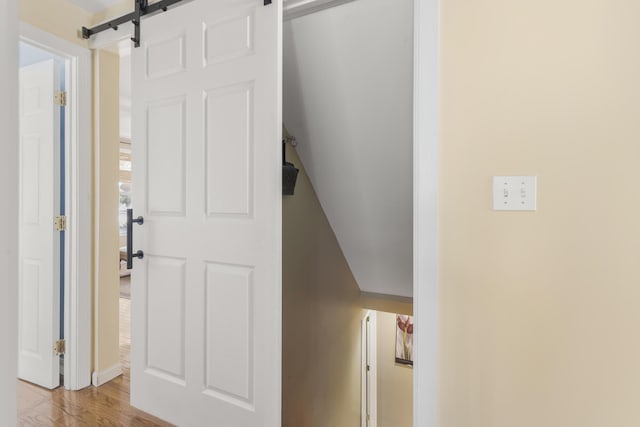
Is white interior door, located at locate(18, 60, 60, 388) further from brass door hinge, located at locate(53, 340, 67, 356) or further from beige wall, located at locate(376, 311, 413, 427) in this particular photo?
beige wall, located at locate(376, 311, 413, 427)

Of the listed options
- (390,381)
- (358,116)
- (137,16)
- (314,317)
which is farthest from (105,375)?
(390,381)

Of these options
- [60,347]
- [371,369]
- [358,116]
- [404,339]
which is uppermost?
[358,116]

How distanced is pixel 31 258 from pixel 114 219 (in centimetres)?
56

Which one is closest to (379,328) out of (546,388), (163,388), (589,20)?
(163,388)

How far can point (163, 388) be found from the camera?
1855 millimetres

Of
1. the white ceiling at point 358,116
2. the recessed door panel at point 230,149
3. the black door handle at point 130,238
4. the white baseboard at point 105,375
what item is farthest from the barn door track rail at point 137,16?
the white baseboard at point 105,375

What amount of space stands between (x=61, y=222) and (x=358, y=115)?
196cm

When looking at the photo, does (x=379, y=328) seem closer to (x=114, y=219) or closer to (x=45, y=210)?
(x=114, y=219)

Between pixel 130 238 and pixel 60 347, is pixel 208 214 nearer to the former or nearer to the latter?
pixel 130 238

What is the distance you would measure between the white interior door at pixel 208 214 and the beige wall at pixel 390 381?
9.21ft

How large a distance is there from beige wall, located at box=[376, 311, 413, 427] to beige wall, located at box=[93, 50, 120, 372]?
286cm

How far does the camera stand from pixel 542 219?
1.09 m

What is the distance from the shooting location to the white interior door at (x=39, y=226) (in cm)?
218

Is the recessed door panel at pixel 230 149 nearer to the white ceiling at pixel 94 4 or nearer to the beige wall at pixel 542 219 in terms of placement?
the beige wall at pixel 542 219
